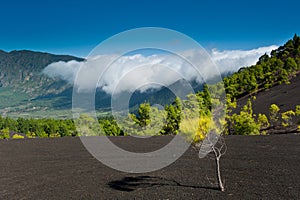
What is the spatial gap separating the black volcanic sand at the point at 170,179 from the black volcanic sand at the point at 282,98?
27.3 metres

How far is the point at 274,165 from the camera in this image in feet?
39.1

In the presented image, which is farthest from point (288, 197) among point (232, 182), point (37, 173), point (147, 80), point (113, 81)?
point (37, 173)

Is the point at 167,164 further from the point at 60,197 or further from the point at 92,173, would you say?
the point at 60,197

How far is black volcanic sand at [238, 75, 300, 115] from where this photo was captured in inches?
1600

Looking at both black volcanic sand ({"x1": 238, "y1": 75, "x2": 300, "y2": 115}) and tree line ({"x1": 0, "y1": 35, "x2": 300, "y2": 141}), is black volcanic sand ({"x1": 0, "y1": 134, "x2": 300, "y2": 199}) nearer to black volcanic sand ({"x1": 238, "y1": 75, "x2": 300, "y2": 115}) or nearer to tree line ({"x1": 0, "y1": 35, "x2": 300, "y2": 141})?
tree line ({"x1": 0, "y1": 35, "x2": 300, "y2": 141})

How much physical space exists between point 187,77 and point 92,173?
7511 millimetres

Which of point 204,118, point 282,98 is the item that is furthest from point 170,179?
point 282,98

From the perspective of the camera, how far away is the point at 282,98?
45.8 meters

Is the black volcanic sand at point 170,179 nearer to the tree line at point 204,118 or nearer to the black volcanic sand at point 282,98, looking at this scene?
the tree line at point 204,118

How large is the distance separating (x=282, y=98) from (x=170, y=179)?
41.0 meters

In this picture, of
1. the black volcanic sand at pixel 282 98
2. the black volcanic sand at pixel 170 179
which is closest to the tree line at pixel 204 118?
the black volcanic sand at pixel 170 179

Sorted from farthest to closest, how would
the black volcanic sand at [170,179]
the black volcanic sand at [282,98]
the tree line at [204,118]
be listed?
the black volcanic sand at [282,98]
the tree line at [204,118]
the black volcanic sand at [170,179]

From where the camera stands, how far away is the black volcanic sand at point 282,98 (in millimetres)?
40638

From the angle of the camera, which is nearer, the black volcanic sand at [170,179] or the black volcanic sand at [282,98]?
the black volcanic sand at [170,179]
